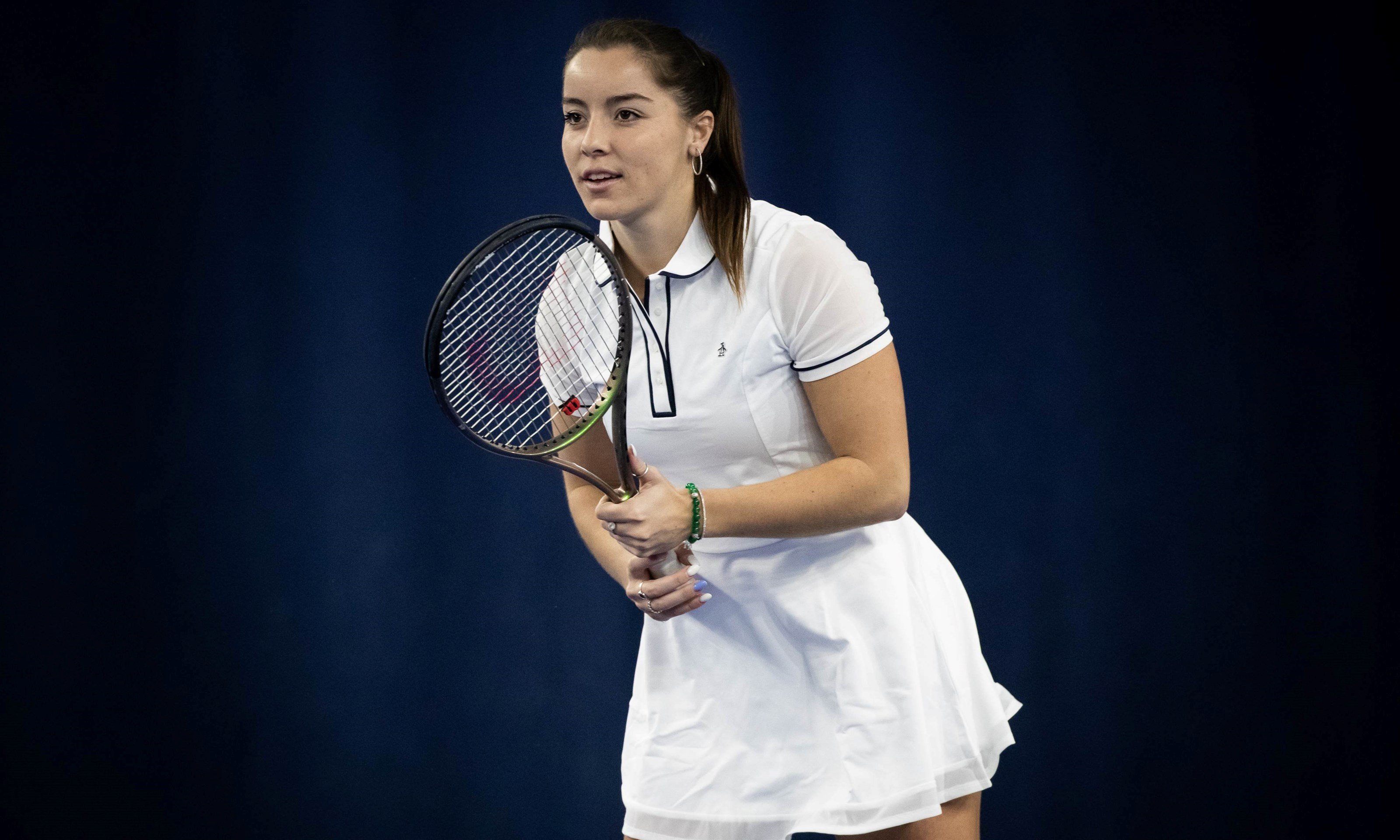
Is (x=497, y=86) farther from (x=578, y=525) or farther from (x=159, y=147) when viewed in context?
(x=578, y=525)

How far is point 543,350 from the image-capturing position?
174 cm

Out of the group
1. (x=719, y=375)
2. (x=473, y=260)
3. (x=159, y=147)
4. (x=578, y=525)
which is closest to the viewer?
(x=473, y=260)

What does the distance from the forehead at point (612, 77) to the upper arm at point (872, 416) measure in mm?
430

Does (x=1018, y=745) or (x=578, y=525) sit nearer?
(x=578, y=525)

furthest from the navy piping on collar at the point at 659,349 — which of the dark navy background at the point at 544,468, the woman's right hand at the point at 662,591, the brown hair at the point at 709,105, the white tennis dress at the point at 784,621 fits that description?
the dark navy background at the point at 544,468

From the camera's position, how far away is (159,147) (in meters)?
2.68

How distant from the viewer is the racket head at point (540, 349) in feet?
4.67

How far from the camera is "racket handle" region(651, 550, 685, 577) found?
1511 millimetres

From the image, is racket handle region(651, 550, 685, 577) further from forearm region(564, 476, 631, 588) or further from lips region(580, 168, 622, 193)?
lips region(580, 168, 622, 193)

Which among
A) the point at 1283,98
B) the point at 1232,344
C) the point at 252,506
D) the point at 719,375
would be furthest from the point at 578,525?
the point at 1283,98

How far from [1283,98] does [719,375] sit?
1.83 metres

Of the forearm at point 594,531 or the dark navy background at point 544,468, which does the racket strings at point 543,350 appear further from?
the dark navy background at point 544,468

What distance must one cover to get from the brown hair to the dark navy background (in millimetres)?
1028

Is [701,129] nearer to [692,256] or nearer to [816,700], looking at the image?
[692,256]
